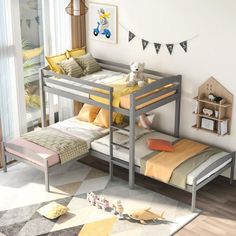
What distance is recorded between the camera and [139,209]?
4.28 meters

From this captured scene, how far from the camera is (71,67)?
5.17 meters

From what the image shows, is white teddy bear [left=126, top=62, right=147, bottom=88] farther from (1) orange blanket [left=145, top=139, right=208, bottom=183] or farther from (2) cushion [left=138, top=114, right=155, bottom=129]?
(1) orange blanket [left=145, top=139, right=208, bottom=183]

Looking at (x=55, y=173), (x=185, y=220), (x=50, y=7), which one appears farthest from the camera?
(x=50, y=7)

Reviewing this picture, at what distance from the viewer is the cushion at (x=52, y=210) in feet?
13.6

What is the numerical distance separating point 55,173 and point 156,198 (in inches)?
43.7

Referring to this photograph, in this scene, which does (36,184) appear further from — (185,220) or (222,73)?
(222,73)

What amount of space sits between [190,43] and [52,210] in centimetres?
202

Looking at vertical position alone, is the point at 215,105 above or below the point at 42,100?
above

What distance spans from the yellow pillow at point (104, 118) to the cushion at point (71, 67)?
0.47 metres

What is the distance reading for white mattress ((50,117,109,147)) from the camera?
16.3 ft

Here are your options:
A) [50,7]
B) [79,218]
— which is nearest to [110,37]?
[50,7]

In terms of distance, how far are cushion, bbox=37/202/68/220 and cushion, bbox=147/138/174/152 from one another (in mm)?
1018

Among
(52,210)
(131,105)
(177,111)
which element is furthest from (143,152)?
(52,210)

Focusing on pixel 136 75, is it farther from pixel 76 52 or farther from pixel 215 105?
pixel 76 52
